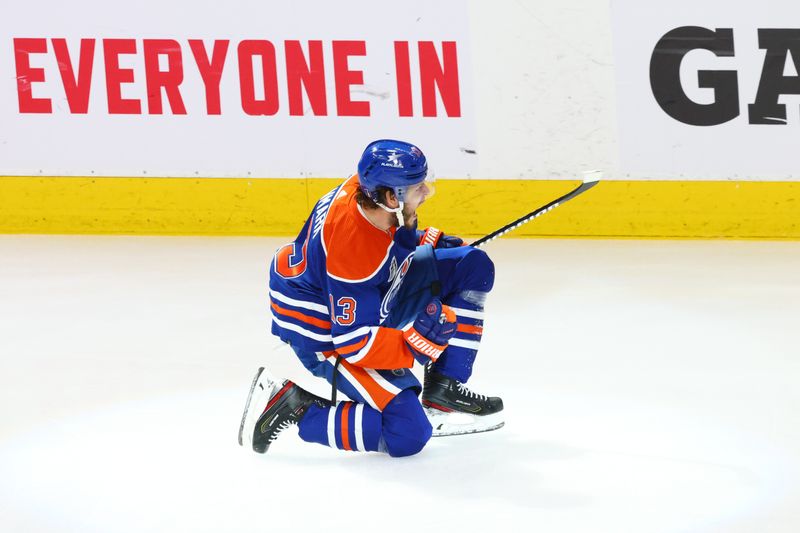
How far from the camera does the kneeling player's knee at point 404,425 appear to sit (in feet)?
8.63

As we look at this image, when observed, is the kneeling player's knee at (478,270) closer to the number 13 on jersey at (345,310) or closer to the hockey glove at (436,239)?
the hockey glove at (436,239)

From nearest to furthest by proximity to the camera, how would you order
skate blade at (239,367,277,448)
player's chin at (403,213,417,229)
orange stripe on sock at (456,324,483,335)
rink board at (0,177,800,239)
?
player's chin at (403,213,417,229) → skate blade at (239,367,277,448) → orange stripe on sock at (456,324,483,335) → rink board at (0,177,800,239)

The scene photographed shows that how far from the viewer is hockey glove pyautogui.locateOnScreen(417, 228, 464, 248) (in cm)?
292

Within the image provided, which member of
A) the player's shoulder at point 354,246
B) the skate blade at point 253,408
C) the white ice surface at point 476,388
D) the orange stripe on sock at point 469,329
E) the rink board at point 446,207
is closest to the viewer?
the white ice surface at point 476,388

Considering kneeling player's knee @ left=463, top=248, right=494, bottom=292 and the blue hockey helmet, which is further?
kneeling player's knee @ left=463, top=248, right=494, bottom=292

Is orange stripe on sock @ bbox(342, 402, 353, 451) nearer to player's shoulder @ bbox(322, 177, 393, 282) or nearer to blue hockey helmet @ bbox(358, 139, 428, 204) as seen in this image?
player's shoulder @ bbox(322, 177, 393, 282)

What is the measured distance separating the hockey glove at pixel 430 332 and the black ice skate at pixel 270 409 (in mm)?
309

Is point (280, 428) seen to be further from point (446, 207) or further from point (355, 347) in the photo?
point (446, 207)

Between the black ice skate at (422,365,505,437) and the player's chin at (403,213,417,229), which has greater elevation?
the player's chin at (403,213,417,229)

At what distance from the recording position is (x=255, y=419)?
2713mm

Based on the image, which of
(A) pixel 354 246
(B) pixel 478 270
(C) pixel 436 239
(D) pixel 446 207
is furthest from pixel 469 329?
(D) pixel 446 207

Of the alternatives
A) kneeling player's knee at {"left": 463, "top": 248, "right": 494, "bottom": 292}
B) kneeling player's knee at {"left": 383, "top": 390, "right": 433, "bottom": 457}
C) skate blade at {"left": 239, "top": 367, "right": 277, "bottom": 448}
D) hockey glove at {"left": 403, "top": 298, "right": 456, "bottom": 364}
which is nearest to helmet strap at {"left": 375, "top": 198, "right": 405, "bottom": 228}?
hockey glove at {"left": 403, "top": 298, "right": 456, "bottom": 364}

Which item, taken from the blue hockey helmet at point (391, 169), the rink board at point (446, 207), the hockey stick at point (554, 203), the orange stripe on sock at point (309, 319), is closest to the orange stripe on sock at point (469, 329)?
the hockey stick at point (554, 203)

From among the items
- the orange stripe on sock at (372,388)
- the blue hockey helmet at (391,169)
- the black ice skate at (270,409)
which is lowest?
the black ice skate at (270,409)
